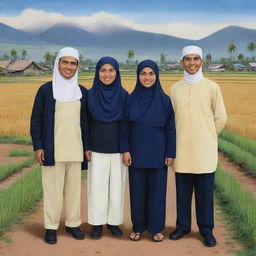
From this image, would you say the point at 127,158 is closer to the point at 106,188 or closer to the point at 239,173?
the point at 106,188

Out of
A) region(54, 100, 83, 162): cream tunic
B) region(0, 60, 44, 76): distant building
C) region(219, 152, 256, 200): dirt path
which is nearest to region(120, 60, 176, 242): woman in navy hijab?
region(54, 100, 83, 162): cream tunic

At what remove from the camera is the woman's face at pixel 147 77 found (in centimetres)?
479

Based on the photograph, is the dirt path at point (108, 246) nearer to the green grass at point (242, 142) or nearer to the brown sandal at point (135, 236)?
the brown sandal at point (135, 236)

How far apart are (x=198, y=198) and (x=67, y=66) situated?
1.94 metres

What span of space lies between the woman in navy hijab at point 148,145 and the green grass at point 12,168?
3.85 metres

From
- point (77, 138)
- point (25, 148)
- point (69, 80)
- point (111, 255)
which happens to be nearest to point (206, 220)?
point (111, 255)

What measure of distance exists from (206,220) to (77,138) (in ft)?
5.26

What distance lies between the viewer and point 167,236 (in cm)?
546

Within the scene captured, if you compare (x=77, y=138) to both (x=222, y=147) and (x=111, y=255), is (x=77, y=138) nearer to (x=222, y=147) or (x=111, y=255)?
(x=111, y=255)

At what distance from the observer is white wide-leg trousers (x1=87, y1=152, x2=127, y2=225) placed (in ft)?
17.1

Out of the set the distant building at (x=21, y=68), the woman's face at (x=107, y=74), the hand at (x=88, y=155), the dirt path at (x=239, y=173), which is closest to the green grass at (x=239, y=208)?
the dirt path at (x=239, y=173)

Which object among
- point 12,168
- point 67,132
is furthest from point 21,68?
point 67,132

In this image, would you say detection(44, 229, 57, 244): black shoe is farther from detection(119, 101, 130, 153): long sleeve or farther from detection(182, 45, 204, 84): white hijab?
detection(182, 45, 204, 84): white hijab

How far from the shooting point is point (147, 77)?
479 cm
